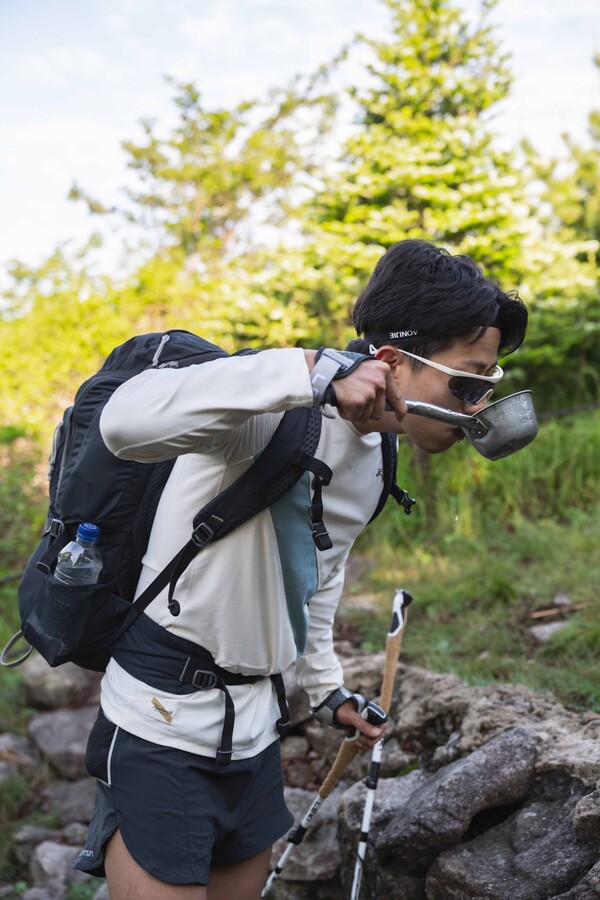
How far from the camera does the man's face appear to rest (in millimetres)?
1988

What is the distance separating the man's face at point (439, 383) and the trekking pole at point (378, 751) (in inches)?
49.1

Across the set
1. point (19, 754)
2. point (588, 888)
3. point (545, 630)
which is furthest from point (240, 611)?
point (19, 754)

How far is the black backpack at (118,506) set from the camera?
1.76 m

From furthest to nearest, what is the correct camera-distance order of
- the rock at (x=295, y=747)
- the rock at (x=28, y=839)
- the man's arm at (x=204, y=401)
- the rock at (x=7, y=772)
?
the rock at (x=7, y=772)
the rock at (x=28, y=839)
the rock at (x=295, y=747)
the man's arm at (x=204, y=401)

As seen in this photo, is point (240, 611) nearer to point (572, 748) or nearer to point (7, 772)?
point (572, 748)

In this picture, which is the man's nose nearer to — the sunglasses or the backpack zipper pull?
the sunglasses

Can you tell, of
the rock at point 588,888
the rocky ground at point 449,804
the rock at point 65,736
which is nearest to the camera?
the rock at point 588,888

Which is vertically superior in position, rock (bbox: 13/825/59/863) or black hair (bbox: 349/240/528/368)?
black hair (bbox: 349/240/528/368)

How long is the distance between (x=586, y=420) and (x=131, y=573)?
659 centimetres

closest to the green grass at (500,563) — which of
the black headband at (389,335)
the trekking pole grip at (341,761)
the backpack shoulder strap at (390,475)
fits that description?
the trekking pole grip at (341,761)

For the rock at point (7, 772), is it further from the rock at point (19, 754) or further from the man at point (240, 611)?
the man at point (240, 611)

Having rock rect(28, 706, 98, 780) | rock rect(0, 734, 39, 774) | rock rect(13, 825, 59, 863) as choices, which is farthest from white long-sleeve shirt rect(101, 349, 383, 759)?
rock rect(0, 734, 39, 774)

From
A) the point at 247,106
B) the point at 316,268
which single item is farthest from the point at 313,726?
the point at 247,106

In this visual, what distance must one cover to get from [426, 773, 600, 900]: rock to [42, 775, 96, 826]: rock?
3.09m
